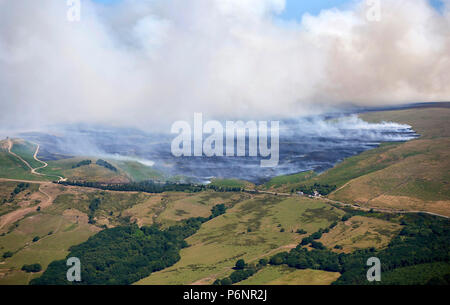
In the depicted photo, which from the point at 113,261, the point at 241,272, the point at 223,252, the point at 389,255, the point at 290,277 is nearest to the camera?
the point at 290,277

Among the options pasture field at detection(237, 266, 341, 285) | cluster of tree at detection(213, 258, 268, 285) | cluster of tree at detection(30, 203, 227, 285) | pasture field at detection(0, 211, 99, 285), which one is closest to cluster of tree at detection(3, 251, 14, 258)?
pasture field at detection(0, 211, 99, 285)

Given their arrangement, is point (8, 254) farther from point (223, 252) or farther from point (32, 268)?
point (223, 252)

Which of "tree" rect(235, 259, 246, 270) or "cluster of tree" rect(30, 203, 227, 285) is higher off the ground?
"tree" rect(235, 259, 246, 270)

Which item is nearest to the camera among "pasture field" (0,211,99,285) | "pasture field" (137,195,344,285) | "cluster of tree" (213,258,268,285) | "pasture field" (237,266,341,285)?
"pasture field" (237,266,341,285)

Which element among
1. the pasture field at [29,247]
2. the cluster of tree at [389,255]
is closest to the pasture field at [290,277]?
the cluster of tree at [389,255]

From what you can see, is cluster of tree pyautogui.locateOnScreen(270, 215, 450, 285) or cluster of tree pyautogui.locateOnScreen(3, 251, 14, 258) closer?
cluster of tree pyautogui.locateOnScreen(270, 215, 450, 285)

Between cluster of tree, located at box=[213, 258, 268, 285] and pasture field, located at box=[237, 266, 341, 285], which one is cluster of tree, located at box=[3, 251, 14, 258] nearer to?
cluster of tree, located at box=[213, 258, 268, 285]

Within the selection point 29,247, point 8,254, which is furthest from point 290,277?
point 8,254
